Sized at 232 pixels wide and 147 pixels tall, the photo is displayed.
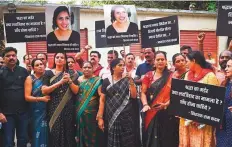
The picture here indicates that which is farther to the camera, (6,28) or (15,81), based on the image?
(6,28)

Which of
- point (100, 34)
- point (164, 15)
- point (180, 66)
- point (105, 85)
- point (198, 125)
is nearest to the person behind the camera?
point (198, 125)

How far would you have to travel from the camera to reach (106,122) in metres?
5.35

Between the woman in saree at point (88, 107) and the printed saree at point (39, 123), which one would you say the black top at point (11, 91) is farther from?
the woman in saree at point (88, 107)

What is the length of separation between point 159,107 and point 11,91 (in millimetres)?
2085

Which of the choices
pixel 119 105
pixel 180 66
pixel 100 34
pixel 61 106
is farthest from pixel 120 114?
pixel 100 34

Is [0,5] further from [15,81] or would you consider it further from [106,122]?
[106,122]

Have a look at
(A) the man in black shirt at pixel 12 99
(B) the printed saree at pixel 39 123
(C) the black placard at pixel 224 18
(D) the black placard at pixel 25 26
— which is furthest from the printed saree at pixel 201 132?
(D) the black placard at pixel 25 26

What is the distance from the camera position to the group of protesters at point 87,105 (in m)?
5.13

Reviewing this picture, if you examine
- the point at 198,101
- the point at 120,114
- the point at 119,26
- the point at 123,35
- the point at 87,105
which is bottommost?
the point at 120,114

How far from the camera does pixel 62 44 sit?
5.46 m

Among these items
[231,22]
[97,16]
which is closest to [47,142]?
[231,22]

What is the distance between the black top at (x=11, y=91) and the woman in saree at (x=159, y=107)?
1.74 metres

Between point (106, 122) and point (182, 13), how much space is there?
984cm

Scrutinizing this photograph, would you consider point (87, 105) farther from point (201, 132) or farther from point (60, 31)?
point (201, 132)
